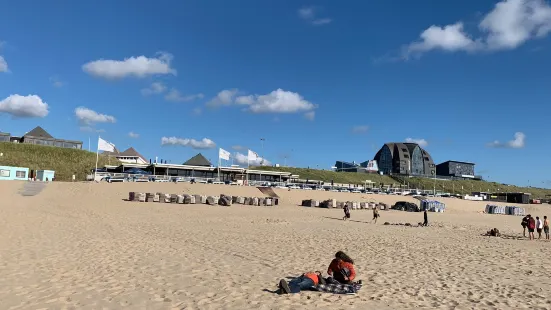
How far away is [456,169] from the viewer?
17238 cm

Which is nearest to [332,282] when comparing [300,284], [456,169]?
[300,284]

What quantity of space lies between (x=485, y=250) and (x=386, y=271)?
777 centimetres

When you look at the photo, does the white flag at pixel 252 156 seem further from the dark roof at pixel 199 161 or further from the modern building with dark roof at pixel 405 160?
the modern building with dark roof at pixel 405 160

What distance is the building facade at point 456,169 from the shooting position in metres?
171

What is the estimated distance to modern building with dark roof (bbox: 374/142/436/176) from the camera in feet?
538

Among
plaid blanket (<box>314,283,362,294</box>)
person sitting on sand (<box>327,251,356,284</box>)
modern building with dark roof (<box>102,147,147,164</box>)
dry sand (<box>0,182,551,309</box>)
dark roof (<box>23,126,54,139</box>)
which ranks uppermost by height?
dark roof (<box>23,126,54,139</box>)

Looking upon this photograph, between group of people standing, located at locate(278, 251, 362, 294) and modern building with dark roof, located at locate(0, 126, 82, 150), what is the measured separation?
301 feet

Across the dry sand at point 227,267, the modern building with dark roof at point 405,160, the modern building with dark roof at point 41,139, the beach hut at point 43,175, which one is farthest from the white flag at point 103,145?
the modern building with dark roof at point 405,160

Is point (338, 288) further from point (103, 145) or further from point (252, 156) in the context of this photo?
point (252, 156)

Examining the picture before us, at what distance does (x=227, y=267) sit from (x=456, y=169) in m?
180

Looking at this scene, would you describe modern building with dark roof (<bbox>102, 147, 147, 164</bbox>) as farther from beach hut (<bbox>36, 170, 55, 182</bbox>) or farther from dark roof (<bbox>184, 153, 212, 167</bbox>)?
beach hut (<bbox>36, 170, 55, 182</bbox>)

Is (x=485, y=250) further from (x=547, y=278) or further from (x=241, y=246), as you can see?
(x=241, y=246)

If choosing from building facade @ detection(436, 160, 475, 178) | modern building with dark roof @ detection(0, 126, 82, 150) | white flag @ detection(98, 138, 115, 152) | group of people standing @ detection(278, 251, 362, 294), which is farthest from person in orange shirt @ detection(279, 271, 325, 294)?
building facade @ detection(436, 160, 475, 178)

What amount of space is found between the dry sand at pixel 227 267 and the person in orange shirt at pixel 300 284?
0.21m
